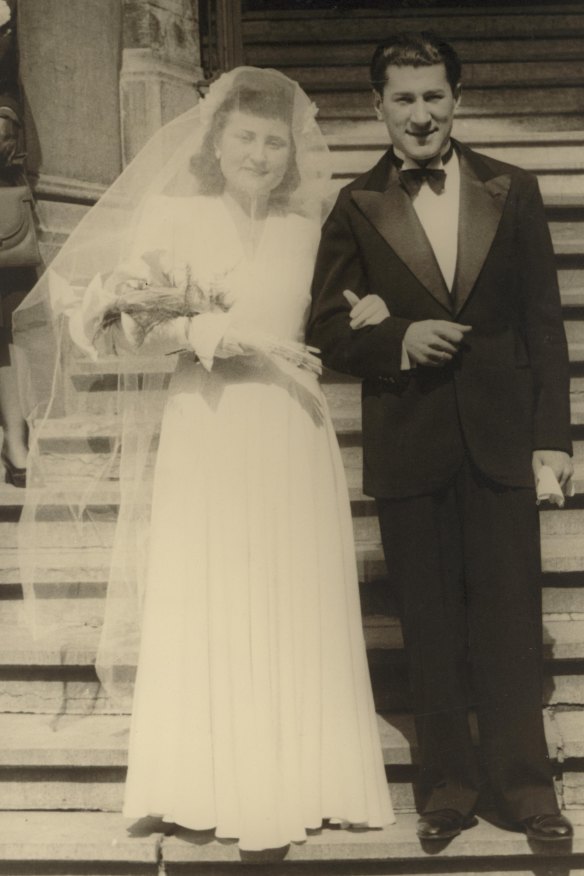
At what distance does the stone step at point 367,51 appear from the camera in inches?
219

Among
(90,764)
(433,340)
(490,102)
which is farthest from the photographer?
(490,102)

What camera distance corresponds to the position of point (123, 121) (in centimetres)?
502

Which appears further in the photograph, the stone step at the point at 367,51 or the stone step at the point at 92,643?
the stone step at the point at 367,51

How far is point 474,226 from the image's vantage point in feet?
9.59

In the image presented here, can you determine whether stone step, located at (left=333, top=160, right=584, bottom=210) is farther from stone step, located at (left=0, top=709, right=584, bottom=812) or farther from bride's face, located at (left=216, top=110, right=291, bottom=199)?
stone step, located at (left=0, top=709, right=584, bottom=812)

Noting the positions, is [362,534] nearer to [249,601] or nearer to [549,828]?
[249,601]

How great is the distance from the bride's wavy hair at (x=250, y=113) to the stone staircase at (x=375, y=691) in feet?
3.06

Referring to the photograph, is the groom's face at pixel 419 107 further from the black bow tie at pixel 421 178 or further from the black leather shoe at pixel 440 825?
the black leather shoe at pixel 440 825

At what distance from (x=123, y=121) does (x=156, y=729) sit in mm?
2991

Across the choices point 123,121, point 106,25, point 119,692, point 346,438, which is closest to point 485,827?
point 119,692

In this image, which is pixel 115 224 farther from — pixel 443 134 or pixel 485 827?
pixel 485 827

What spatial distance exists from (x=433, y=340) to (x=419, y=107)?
1.98ft

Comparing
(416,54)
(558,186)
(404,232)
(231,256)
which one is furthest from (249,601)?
(558,186)

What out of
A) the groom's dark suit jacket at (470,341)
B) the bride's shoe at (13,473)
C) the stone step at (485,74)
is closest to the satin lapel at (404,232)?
the groom's dark suit jacket at (470,341)
